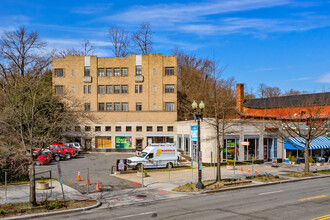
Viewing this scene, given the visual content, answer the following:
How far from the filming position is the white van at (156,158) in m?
31.0

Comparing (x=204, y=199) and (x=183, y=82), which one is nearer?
(x=204, y=199)

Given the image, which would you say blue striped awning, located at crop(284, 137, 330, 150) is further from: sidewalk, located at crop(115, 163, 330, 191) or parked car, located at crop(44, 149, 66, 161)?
parked car, located at crop(44, 149, 66, 161)

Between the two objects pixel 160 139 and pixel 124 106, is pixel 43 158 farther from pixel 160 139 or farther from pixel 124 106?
pixel 160 139

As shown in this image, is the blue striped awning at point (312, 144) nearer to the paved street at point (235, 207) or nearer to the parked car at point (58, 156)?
the paved street at point (235, 207)

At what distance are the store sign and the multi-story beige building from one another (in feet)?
4.07

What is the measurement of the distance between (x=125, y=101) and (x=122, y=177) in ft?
103

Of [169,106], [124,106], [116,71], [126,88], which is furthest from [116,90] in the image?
[169,106]

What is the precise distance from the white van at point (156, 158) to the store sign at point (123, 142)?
23327mm

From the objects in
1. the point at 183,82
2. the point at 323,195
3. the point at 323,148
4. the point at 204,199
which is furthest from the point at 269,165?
Result: the point at 183,82

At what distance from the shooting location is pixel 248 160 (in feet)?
120

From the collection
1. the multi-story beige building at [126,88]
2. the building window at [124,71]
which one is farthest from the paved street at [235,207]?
the building window at [124,71]

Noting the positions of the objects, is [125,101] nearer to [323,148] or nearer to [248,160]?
[248,160]

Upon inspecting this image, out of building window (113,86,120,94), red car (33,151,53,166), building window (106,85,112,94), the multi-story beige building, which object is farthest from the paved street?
building window (106,85,112,94)

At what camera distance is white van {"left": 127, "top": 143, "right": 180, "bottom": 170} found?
3096 cm
